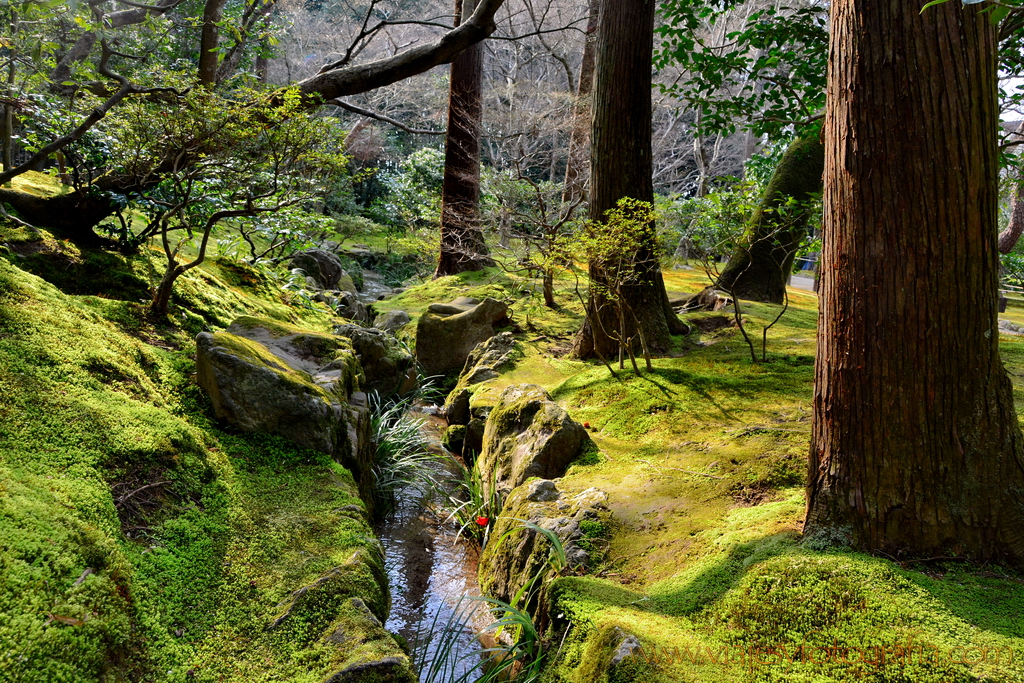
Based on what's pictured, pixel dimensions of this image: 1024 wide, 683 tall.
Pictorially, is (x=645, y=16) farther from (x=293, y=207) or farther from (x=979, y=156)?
(x=979, y=156)

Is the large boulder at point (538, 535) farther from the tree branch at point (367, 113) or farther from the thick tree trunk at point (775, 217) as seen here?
the thick tree trunk at point (775, 217)

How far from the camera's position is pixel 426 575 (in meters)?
4.41

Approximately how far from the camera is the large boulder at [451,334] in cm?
826

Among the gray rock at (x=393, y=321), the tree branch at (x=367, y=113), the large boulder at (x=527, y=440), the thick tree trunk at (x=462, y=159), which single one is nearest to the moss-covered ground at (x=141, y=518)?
the large boulder at (x=527, y=440)

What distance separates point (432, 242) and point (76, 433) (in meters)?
9.60

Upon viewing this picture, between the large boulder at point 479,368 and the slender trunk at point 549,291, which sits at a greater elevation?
the slender trunk at point 549,291

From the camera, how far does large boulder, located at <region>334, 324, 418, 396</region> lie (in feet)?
22.1

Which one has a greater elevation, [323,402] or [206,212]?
[206,212]

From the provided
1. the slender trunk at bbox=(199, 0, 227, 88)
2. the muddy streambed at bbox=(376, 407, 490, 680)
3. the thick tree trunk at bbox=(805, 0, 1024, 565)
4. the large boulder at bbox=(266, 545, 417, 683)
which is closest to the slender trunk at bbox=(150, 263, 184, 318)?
→ the muddy streambed at bbox=(376, 407, 490, 680)

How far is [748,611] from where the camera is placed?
253 centimetres

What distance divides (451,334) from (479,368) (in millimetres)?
1147

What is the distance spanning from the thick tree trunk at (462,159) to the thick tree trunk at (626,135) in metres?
5.41

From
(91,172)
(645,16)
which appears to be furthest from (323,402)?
(645,16)

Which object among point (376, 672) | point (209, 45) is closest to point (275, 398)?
point (376, 672)
